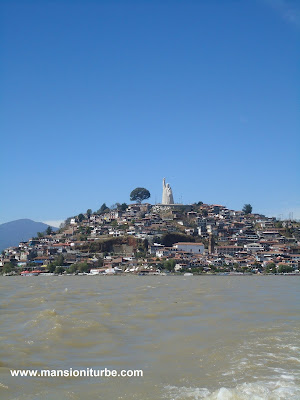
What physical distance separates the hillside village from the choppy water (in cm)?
4781

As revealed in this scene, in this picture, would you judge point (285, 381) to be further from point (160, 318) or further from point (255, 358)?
point (160, 318)

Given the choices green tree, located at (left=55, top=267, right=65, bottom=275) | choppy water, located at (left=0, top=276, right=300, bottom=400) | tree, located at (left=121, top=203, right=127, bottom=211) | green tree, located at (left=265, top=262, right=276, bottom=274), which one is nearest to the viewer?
choppy water, located at (left=0, top=276, right=300, bottom=400)

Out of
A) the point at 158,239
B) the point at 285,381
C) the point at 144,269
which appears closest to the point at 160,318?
the point at 285,381

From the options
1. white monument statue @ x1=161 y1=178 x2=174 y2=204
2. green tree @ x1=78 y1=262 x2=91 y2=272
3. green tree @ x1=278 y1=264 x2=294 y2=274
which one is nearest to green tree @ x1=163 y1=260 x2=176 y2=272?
green tree @ x1=78 y1=262 x2=91 y2=272

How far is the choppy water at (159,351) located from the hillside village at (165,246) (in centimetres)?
4781

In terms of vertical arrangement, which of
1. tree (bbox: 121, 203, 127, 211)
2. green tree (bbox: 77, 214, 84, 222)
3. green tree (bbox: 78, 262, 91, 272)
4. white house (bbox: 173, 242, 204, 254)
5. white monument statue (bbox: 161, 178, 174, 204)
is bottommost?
green tree (bbox: 78, 262, 91, 272)

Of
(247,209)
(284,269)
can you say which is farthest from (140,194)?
(284,269)

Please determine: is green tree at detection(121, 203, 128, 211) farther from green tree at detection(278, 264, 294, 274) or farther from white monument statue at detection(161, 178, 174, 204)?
green tree at detection(278, 264, 294, 274)

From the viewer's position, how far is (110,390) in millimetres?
7457

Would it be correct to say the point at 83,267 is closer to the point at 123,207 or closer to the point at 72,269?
the point at 72,269

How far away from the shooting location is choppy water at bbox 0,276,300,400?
7.43 m

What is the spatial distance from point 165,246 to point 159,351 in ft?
230

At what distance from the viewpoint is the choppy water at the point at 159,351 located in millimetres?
Result: 7434

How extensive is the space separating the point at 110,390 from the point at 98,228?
84.2m
